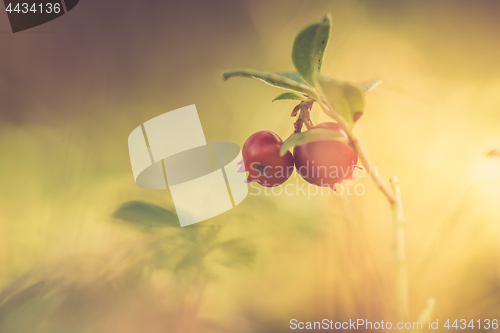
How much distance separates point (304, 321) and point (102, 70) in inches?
38.6

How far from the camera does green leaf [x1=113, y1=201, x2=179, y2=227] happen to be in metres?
0.82

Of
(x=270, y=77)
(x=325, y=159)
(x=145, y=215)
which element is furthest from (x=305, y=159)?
(x=145, y=215)

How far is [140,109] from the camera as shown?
0.90m

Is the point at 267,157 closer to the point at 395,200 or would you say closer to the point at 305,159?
the point at 305,159

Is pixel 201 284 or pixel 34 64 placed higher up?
pixel 34 64

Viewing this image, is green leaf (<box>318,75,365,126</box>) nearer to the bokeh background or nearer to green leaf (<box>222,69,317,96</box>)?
green leaf (<box>222,69,317,96</box>)

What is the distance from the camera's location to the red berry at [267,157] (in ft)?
1.16

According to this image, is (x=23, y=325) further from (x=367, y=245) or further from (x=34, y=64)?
(x=367, y=245)

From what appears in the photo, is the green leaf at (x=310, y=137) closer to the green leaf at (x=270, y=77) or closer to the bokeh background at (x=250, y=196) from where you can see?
the green leaf at (x=270, y=77)

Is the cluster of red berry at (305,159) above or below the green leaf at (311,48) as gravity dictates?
below

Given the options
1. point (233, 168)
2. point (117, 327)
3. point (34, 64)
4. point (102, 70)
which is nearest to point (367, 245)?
point (233, 168)

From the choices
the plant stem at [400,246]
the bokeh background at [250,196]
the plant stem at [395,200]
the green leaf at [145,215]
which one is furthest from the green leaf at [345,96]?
the green leaf at [145,215]

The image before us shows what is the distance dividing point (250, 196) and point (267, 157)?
46cm

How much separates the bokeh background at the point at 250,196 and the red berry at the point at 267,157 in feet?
1.40
